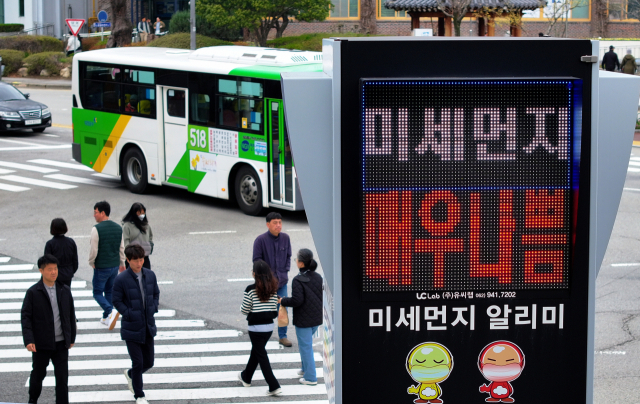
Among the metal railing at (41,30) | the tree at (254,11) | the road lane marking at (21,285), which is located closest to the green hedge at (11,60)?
the tree at (254,11)

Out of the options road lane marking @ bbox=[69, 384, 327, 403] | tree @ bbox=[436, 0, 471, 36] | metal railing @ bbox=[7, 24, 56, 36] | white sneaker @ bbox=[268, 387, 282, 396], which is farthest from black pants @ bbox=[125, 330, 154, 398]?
metal railing @ bbox=[7, 24, 56, 36]

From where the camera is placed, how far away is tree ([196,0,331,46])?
43.2 m

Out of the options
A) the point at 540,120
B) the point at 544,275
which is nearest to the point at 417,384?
the point at 544,275

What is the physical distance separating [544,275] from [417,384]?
0.84 m

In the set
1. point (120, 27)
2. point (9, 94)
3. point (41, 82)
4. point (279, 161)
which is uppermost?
point (120, 27)

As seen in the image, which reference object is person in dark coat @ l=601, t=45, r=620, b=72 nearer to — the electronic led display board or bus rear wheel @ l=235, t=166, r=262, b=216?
bus rear wheel @ l=235, t=166, r=262, b=216

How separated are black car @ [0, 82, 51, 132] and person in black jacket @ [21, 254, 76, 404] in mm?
21201

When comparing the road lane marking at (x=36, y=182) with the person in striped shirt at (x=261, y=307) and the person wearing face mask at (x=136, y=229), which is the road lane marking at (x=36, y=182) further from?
the person in striped shirt at (x=261, y=307)

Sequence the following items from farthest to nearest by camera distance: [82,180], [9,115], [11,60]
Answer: [11,60] < [9,115] < [82,180]

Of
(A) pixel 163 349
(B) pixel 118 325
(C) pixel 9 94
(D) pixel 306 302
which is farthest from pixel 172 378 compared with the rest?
(C) pixel 9 94

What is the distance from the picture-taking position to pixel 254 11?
4384 centimetres

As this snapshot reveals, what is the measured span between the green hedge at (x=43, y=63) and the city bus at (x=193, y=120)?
26.2 metres

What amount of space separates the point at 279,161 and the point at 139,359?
8.59 m

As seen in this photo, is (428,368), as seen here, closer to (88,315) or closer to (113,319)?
(113,319)
